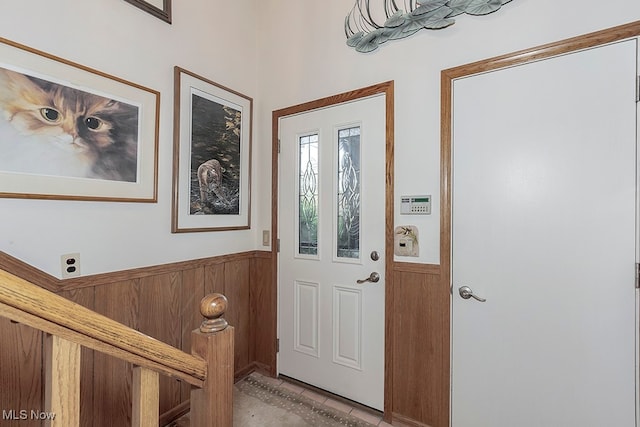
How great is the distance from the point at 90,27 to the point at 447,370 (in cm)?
273

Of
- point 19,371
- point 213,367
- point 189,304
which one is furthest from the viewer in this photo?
point 189,304

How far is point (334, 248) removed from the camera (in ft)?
7.43

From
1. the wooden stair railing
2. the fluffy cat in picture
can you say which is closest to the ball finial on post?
the wooden stair railing

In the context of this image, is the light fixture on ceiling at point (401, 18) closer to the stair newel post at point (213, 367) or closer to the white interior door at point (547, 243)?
the white interior door at point (547, 243)

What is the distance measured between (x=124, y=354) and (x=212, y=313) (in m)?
0.23

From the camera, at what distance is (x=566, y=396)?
151 cm

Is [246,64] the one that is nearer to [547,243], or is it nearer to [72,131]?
[72,131]

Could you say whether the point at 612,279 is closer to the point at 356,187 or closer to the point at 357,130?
the point at 356,187

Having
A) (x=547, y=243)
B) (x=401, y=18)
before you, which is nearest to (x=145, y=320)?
(x=547, y=243)

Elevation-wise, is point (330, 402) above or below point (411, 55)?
below

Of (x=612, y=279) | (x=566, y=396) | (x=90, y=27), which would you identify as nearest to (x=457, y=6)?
(x=612, y=279)

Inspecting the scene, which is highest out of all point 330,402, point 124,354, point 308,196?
point 308,196

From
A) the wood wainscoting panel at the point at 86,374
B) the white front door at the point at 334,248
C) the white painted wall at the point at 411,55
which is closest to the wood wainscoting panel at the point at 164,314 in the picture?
the wood wainscoting panel at the point at 86,374

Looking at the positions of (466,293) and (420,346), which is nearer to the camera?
(466,293)
